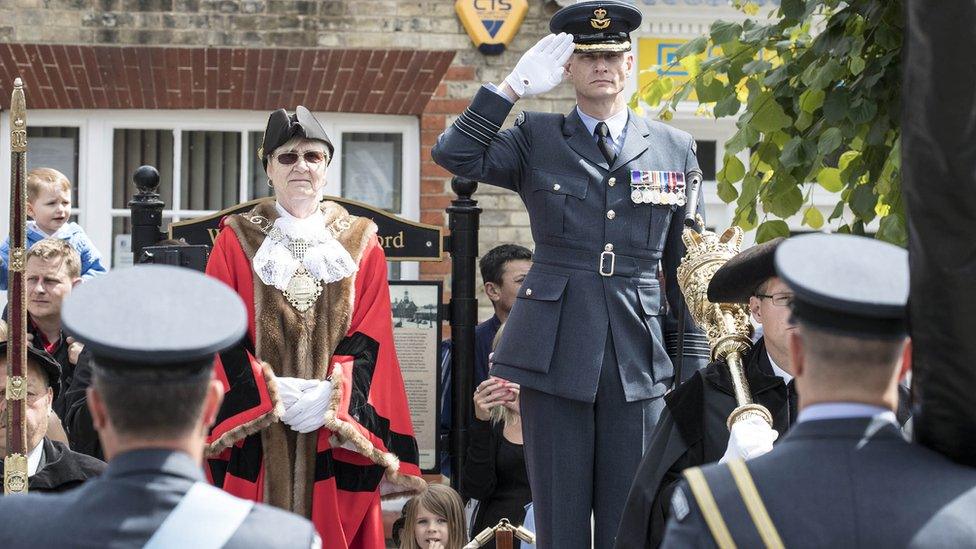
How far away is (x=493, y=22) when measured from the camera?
8492 mm

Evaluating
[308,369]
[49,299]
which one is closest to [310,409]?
[308,369]

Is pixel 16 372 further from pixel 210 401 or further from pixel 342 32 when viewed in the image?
pixel 342 32

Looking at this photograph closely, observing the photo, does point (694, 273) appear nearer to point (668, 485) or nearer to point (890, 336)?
point (668, 485)

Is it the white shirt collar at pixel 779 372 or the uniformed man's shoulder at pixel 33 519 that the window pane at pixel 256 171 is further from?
the uniformed man's shoulder at pixel 33 519

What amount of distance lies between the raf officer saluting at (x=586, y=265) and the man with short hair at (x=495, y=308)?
1.91 metres

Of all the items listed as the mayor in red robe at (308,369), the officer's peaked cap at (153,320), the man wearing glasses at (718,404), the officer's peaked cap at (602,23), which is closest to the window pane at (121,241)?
the mayor in red robe at (308,369)

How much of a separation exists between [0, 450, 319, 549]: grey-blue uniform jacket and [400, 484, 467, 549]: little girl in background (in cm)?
350

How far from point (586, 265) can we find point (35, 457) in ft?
5.47

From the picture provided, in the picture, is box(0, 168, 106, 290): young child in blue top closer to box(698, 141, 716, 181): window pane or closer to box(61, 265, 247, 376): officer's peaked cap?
box(698, 141, 716, 181): window pane

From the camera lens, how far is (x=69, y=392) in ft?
17.3

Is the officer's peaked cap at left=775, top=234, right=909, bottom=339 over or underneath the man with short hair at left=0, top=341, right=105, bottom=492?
over

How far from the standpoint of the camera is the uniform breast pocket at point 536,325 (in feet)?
14.8

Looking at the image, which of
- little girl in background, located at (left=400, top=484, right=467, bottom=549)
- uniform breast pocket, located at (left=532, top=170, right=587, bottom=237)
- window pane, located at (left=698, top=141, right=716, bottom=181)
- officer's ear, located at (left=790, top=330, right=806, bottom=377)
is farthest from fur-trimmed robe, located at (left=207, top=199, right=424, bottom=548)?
window pane, located at (left=698, top=141, right=716, bottom=181)

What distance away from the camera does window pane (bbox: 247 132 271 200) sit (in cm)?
870
